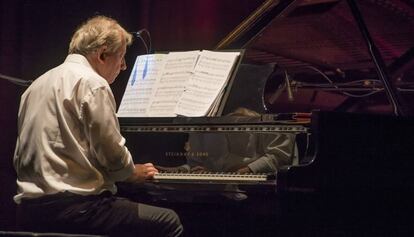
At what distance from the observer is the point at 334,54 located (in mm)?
4199

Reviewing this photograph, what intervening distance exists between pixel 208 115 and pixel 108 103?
58 centimetres

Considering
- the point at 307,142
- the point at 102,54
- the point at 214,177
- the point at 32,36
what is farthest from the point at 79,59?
the point at 32,36

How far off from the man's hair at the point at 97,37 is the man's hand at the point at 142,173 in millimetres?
550

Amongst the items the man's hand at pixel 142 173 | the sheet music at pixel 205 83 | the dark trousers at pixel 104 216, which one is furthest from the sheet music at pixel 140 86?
the dark trousers at pixel 104 216

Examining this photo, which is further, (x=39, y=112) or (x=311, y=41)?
(x=311, y=41)

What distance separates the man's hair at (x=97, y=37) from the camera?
295 centimetres

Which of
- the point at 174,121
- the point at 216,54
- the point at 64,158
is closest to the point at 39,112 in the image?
the point at 64,158

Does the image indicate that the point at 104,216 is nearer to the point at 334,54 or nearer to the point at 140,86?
the point at 140,86

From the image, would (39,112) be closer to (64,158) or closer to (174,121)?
(64,158)

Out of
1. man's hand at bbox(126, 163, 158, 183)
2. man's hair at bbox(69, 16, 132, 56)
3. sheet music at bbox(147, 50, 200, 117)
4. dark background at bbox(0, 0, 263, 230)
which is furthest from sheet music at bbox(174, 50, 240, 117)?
dark background at bbox(0, 0, 263, 230)

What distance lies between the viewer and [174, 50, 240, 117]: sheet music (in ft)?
10.3

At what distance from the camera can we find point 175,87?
3.25m

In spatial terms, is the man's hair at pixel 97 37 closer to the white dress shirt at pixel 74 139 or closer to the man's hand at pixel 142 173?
the white dress shirt at pixel 74 139

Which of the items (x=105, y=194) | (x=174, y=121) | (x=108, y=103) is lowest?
(x=105, y=194)
